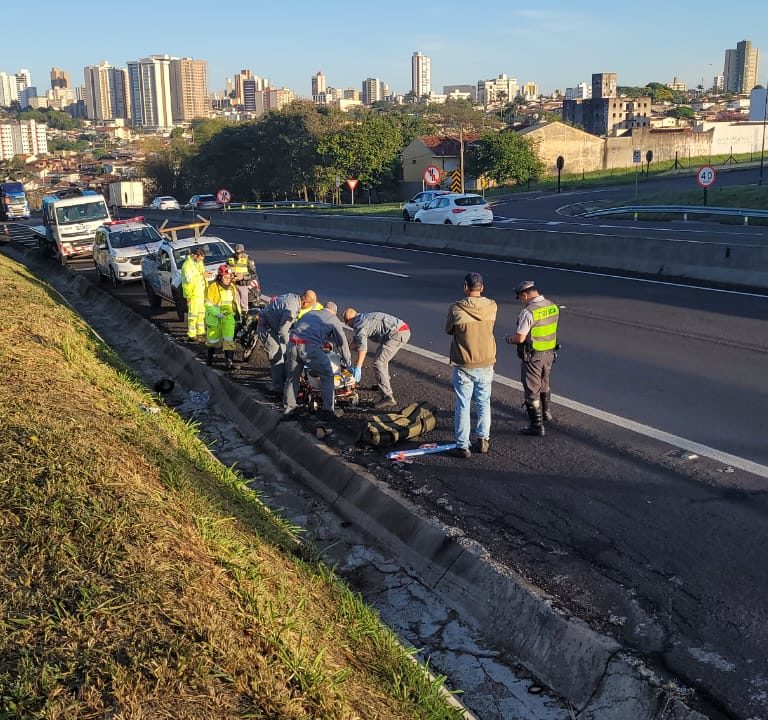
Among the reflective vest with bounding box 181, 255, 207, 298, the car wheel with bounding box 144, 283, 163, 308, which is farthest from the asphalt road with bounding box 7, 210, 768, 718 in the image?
the car wheel with bounding box 144, 283, 163, 308

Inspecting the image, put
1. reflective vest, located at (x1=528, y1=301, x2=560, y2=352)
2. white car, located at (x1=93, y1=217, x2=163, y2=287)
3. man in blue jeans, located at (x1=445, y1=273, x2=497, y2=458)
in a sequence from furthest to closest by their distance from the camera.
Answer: white car, located at (x1=93, y1=217, x2=163, y2=287) < reflective vest, located at (x1=528, y1=301, x2=560, y2=352) < man in blue jeans, located at (x1=445, y1=273, x2=497, y2=458)

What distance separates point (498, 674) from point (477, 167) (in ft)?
250

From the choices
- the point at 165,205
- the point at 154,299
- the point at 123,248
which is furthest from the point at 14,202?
the point at 154,299

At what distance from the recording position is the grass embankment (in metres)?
3.94

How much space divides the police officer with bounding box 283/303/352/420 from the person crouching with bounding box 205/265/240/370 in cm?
309

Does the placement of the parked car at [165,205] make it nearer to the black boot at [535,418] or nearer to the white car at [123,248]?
the white car at [123,248]

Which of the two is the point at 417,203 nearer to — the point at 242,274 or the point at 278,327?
the point at 242,274

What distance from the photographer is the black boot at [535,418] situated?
29.5 ft

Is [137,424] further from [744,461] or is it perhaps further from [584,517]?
[744,461]

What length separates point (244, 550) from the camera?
19.1 feet

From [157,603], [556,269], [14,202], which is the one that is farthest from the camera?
[14,202]

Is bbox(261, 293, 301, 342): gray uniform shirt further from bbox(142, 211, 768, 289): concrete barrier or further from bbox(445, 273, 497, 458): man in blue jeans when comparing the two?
bbox(142, 211, 768, 289): concrete barrier

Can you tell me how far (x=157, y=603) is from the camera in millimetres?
4535

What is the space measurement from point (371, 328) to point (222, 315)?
11.9ft
